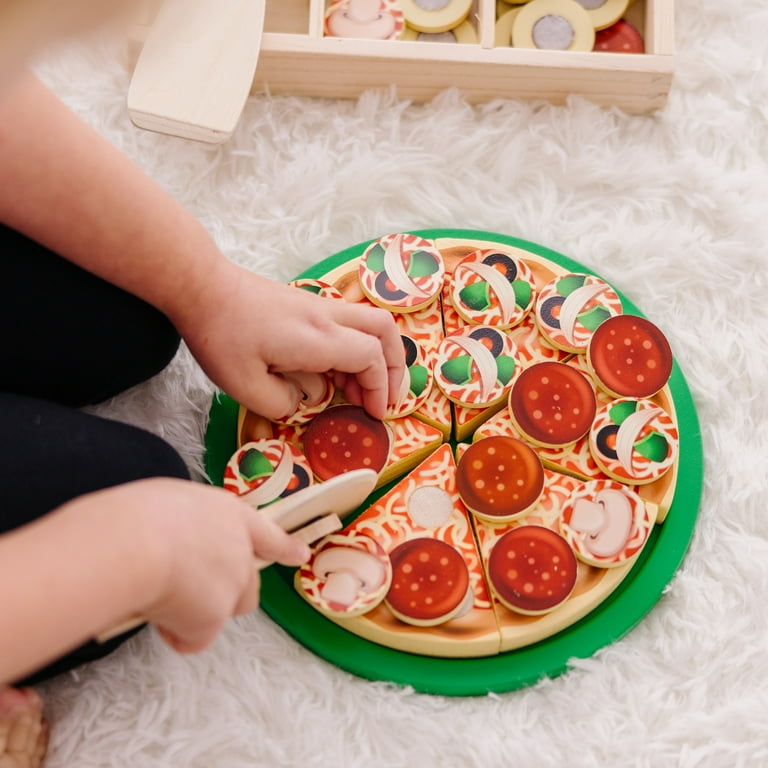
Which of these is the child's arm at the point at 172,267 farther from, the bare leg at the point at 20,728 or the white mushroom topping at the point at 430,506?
the bare leg at the point at 20,728

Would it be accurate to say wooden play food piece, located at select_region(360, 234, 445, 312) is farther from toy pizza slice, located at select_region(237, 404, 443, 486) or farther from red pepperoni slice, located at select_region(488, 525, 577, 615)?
red pepperoni slice, located at select_region(488, 525, 577, 615)

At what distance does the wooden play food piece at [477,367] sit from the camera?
0.78 metres

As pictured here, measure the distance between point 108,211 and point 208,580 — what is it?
300 millimetres

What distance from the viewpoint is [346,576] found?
0.71 metres

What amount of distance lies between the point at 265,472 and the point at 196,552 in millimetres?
209

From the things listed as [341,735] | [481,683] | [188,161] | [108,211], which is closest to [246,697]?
[341,735]

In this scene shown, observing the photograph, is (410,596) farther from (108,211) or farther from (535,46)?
(535,46)

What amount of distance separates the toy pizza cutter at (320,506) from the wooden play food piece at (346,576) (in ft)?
0.06

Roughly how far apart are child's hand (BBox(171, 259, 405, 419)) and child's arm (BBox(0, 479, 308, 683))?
0.54 ft

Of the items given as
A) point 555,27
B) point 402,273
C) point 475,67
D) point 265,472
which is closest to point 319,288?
point 402,273

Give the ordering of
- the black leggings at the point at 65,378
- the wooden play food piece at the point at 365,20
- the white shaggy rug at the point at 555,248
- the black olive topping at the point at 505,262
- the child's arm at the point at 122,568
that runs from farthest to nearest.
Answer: the wooden play food piece at the point at 365,20 < the black olive topping at the point at 505,262 < the white shaggy rug at the point at 555,248 < the black leggings at the point at 65,378 < the child's arm at the point at 122,568

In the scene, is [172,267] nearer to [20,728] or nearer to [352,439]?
[352,439]

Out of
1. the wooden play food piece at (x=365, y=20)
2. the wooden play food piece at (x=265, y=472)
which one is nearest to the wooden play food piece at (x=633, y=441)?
the wooden play food piece at (x=265, y=472)

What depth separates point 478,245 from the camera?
0.86 m
